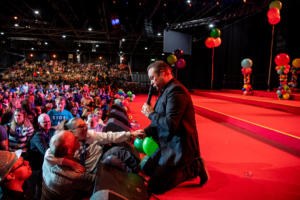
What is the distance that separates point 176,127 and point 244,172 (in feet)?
4.38

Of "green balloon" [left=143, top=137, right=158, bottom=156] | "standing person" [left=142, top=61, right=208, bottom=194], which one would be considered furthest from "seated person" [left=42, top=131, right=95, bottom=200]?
"green balloon" [left=143, top=137, right=158, bottom=156]

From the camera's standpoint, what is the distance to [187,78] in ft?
44.7

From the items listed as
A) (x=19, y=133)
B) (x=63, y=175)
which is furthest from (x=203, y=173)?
(x=19, y=133)

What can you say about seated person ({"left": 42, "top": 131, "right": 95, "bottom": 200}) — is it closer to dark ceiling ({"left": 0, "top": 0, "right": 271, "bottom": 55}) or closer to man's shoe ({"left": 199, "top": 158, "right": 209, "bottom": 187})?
man's shoe ({"left": 199, "top": 158, "right": 209, "bottom": 187})

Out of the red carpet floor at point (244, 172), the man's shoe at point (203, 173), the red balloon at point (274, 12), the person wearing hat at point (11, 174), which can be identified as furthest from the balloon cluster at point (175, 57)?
the person wearing hat at point (11, 174)

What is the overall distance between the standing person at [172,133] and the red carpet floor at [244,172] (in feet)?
0.73

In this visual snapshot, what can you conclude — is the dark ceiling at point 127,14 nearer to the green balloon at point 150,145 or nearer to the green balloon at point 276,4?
the green balloon at point 276,4

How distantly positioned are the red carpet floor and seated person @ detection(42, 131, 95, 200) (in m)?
0.76

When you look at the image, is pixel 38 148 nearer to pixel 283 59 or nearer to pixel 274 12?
pixel 274 12

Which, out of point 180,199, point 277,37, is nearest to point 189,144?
point 180,199

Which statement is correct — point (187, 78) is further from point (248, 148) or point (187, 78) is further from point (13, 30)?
point (13, 30)

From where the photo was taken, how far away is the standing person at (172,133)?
61.4 inches

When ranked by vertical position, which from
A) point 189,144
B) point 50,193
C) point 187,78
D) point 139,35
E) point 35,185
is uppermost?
point 139,35

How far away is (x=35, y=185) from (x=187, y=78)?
491 inches
